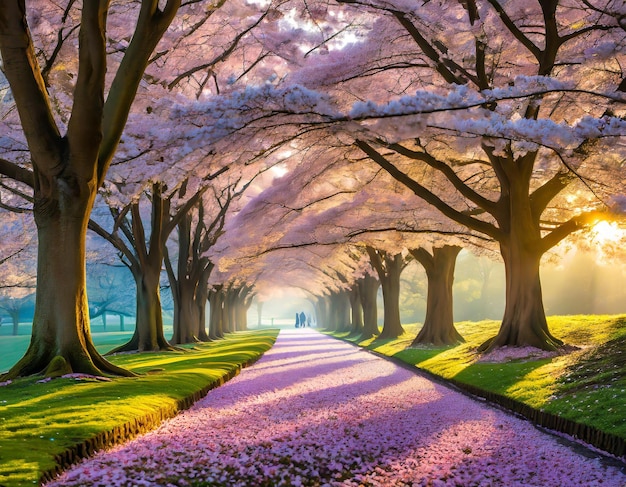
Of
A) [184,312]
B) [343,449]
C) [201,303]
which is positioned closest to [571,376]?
[343,449]

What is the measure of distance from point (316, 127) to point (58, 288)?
5.45 m

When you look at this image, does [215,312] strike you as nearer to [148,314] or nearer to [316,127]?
[148,314]

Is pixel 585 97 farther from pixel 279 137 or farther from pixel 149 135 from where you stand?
pixel 149 135

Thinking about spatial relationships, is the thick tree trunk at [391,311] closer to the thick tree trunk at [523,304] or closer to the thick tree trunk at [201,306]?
the thick tree trunk at [201,306]

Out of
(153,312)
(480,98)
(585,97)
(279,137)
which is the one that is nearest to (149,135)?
(279,137)

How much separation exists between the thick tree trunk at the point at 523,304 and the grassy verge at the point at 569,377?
0.94 metres

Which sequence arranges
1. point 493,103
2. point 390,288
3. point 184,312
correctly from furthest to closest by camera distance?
point 390,288 → point 184,312 → point 493,103

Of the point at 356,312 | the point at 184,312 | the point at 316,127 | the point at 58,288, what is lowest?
the point at 356,312

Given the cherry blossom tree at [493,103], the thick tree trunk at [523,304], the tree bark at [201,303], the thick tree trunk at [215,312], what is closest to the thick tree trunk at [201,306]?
the tree bark at [201,303]

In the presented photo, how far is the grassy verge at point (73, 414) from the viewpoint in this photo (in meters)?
5.22

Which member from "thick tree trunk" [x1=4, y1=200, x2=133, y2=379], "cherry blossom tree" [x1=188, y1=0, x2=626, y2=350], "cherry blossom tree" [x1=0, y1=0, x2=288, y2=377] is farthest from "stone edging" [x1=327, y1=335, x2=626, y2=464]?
"thick tree trunk" [x1=4, y1=200, x2=133, y2=379]

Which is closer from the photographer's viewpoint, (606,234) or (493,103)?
(493,103)

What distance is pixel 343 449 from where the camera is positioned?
21.5ft

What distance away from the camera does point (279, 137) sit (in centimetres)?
1141
